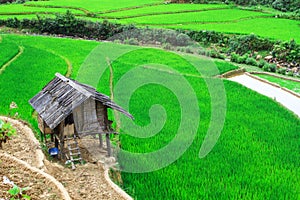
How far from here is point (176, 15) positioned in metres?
26.2

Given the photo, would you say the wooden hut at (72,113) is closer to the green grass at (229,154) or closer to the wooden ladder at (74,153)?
the wooden ladder at (74,153)

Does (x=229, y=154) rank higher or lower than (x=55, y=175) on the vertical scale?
lower

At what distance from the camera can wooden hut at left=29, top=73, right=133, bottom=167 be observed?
6168mm

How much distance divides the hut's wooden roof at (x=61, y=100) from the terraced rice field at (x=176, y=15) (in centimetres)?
1411

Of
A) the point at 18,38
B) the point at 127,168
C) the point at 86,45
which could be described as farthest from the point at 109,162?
the point at 18,38

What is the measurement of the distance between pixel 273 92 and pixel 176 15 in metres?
15.3

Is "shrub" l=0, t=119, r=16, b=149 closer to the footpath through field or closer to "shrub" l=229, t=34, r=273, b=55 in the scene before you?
the footpath through field

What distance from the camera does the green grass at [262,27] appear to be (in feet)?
64.5

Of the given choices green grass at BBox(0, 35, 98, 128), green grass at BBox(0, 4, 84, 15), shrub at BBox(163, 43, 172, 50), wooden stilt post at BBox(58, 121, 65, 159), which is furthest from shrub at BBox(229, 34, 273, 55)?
wooden stilt post at BBox(58, 121, 65, 159)

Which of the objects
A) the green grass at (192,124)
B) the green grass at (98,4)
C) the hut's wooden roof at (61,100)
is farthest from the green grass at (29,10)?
the hut's wooden roof at (61,100)

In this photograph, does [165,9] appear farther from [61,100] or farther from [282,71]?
[61,100]

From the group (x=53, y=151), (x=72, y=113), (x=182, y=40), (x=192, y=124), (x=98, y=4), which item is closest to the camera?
(x=72, y=113)

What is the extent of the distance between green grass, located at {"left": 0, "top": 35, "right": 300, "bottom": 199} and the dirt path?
397 mm

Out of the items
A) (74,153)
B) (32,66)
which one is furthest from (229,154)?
(32,66)
